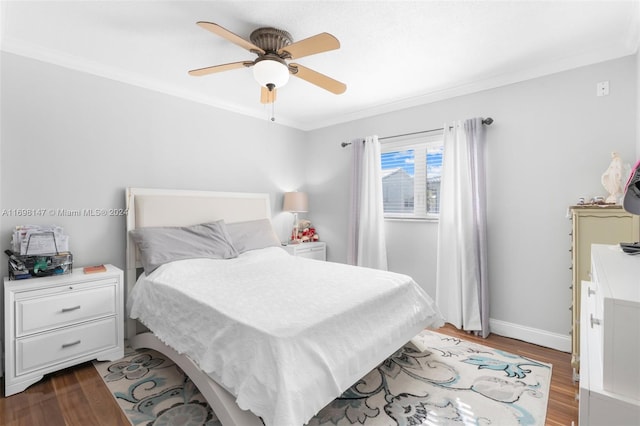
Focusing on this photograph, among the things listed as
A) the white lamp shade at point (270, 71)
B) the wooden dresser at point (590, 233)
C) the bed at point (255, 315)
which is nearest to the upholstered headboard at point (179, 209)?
the bed at point (255, 315)

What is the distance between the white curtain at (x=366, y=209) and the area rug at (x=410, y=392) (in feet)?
4.43

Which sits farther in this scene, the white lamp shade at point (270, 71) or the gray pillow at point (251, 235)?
the gray pillow at point (251, 235)

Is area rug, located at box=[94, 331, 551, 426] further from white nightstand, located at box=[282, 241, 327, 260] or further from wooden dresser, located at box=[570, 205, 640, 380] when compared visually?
white nightstand, located at box=[282, 241, 327, 260]

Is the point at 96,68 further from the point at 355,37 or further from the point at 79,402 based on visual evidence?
the point at 79,402

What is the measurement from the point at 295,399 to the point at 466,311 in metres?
2.28

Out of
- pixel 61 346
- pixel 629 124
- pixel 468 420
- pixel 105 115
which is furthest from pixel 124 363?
pixel 629 124

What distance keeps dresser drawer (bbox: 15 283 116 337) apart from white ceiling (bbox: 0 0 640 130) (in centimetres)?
187

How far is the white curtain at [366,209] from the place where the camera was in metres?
3.73

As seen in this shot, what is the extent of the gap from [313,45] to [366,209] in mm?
2289

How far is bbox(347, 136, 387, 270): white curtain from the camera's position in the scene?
3.73m

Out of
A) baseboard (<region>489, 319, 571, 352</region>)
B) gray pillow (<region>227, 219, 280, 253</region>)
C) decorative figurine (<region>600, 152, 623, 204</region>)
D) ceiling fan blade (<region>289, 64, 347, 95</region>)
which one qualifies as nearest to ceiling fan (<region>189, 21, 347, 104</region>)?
ceiling fan blade (<region>289, 64, 347, 95</region>)

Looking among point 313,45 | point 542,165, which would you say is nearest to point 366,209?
point 542,165

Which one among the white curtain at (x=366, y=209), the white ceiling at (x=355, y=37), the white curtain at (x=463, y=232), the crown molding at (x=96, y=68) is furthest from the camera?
the white curtain at (x=366, y=209)

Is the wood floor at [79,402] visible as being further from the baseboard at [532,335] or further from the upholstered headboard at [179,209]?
the upholstered headboard at [179,209]
